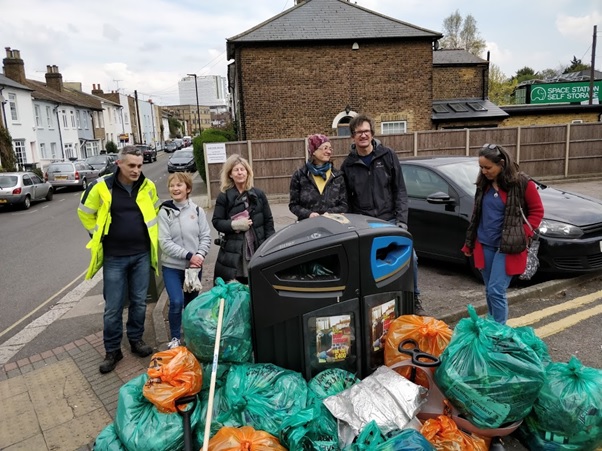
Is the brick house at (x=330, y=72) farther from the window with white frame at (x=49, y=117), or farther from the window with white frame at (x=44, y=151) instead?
the window with white frame at (x=49, y=117)

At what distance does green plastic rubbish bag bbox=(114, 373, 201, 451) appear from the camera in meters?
2.35

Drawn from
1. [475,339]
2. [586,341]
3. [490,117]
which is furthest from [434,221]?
[490,117]

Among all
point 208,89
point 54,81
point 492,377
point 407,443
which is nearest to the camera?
point 407,443

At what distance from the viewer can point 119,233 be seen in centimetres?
368

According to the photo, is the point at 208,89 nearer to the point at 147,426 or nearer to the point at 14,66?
the point at 14,66

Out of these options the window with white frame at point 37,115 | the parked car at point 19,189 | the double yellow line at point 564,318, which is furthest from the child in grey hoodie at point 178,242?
the window with white frame at point 37,115

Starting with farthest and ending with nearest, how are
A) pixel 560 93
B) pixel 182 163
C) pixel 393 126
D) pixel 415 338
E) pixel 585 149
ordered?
pixel 560 93 < pixel 182 163 < pixel 393 126 < pixel 585 149 < pixel 415 338

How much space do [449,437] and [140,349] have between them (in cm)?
269

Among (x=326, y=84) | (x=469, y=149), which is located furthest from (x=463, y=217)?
(x=326, y=84)

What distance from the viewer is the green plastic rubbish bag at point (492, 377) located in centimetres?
230

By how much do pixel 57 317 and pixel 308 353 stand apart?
13.5ft

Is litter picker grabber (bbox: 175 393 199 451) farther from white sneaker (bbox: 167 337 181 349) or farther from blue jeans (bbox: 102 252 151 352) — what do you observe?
blue jeans (bbox: 102 252 151 352)

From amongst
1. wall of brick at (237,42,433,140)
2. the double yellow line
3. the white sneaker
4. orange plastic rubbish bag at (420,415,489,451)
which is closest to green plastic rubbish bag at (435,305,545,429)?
orange plastic rubbish bag at (420,415,489,451)

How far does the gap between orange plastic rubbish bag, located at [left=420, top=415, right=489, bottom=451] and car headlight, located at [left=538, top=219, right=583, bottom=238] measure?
333 cm
